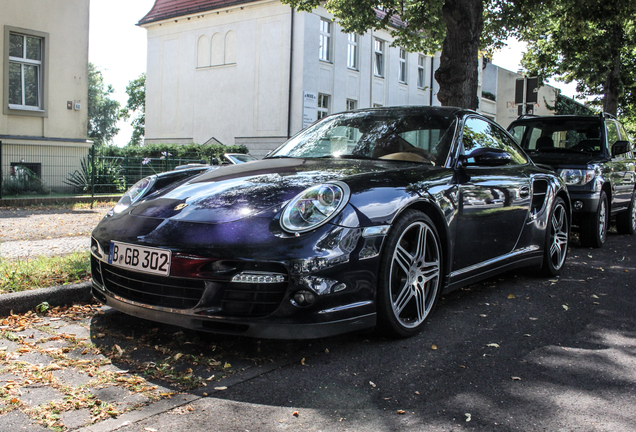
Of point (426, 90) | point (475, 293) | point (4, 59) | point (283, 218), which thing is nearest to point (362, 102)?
point (426, 90)

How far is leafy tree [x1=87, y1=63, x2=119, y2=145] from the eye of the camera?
273 feet

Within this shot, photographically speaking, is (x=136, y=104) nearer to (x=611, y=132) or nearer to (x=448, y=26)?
(x=448, y=26)

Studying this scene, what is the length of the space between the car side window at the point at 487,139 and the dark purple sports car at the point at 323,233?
3 cm

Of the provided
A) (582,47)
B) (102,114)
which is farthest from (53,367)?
(102,114)

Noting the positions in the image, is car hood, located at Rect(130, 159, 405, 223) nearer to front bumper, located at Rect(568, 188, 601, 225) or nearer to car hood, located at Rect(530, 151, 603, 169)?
front bumper, located at Rect(568, 188, 601, 225)

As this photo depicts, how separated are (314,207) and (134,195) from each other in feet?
4.85

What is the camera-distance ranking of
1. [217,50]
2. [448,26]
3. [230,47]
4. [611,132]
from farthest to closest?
[217,50]
[230,47]
[448,26]
[611,132]

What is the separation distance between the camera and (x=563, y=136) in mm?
8461

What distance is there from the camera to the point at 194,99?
27.8 meters

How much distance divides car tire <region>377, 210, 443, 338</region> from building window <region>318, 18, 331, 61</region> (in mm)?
22296

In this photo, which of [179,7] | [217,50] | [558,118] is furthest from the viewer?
[179,7]

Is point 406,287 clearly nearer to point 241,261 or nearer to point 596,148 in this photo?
point 241,261

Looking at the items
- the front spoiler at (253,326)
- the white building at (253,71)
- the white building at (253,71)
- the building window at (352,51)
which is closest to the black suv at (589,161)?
the front spoiler at (253,326)

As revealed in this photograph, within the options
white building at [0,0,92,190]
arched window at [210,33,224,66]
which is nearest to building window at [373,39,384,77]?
arched window at [210,33,224,66]
